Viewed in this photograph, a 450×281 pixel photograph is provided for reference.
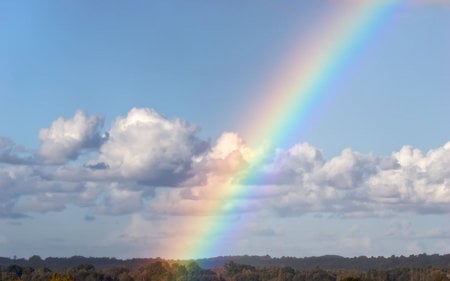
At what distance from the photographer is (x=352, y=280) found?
160250mm

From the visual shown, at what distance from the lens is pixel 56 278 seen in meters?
144

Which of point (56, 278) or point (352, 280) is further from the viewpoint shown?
point (352, 280)

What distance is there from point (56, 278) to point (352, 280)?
5028cm
